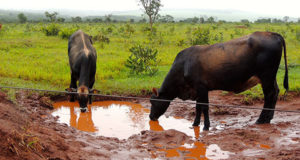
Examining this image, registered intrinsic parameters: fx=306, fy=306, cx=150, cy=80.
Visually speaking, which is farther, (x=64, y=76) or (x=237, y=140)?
(x=64, y=76)

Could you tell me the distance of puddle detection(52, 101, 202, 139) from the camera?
6504mm

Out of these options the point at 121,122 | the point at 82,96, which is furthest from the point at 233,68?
the point at 82,96

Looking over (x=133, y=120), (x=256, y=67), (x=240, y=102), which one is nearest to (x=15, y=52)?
(x=133, y=120)

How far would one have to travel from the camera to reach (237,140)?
534 cm

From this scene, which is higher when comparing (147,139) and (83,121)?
(147,139)

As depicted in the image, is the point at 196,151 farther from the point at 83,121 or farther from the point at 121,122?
the point at 83,121

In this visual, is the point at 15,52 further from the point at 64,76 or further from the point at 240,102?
the point at 240,102

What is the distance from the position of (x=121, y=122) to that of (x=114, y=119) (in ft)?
0.90

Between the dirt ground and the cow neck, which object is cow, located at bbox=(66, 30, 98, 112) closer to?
the cow neck

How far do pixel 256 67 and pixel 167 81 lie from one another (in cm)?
190

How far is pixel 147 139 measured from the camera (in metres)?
5.59

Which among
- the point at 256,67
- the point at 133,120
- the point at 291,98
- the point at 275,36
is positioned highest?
the point at 275,36

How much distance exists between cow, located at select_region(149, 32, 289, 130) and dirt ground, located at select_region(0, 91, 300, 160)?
564mm

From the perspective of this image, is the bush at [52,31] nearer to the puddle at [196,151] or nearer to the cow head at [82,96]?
the cow head at [82,96]
